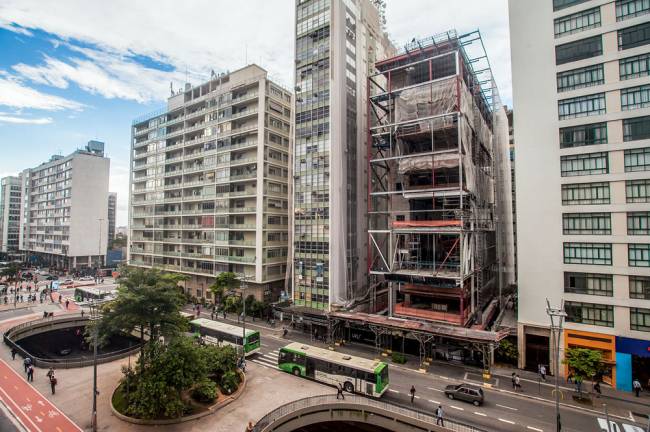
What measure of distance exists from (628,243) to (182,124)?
7517 centimetres

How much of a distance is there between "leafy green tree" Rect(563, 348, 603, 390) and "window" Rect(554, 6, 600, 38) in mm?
30811

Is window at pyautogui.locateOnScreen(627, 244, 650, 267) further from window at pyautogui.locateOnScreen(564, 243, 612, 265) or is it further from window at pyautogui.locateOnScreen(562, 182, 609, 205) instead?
window at pyautogui.locateOnScreen(562, 182, 609, 205)

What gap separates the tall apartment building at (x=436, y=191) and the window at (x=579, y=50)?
31.9 feet

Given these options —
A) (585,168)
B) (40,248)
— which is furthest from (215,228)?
(40,248)

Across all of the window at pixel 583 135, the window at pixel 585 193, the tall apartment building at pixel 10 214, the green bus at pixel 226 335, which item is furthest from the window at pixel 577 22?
the tall apartment building at pixel 10 214

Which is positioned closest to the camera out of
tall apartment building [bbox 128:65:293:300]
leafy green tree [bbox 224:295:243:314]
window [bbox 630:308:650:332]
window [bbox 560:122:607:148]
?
window [bbox 630:308:650:332]

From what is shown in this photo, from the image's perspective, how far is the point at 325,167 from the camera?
49.0 m

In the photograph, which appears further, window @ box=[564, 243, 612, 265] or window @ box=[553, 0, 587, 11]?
window @ box=[553, 0, 587, 11]

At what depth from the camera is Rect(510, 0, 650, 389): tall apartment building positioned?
30.4m

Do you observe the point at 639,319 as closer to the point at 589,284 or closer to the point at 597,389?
the point at 589,284

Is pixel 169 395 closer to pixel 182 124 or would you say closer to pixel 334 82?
pixel 334 82

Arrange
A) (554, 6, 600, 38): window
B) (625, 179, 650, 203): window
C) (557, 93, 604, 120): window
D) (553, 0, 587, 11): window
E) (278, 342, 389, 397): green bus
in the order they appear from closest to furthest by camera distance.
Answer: (278, 342, 389, 397): green bus, (625, 179, 650, 203): window, (557, 93, 604, 120): window, (554, 6, 600, 38): window, (553, 0, 587, 11): window

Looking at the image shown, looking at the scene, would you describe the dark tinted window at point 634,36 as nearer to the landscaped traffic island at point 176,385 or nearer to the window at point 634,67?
the window at point 634,67

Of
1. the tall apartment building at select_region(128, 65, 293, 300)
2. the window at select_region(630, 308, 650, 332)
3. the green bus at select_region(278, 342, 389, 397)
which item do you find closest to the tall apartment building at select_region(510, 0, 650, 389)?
the window at select_region(630, 308, 650, 332)
